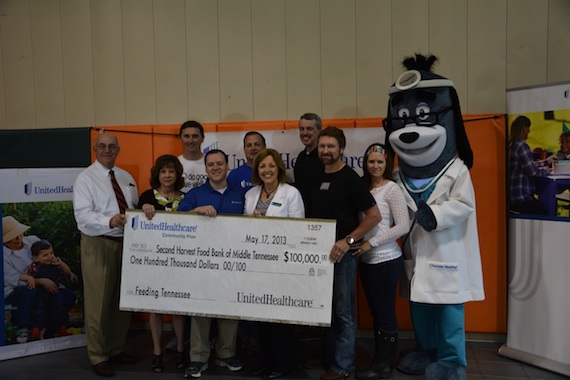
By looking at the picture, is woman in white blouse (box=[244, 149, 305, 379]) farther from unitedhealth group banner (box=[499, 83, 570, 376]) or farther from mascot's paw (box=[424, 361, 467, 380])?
unitedhealth group banner (box=[499, 83, 570, 376])

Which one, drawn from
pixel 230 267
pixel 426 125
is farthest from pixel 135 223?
pixel 426 125

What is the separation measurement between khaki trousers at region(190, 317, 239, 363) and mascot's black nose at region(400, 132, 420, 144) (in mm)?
1605

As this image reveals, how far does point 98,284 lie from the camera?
327cm

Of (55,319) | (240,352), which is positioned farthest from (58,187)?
(240,352)

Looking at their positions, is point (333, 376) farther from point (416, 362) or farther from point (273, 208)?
point (273, 208)

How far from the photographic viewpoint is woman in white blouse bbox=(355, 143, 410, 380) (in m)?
2.90

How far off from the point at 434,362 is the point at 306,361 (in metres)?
0.85

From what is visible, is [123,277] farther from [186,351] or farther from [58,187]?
[58,187]

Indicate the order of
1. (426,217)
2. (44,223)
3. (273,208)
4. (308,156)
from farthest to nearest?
(44,223), (308,156), (273,208), (426,217)

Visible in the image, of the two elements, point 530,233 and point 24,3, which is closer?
point 530,233

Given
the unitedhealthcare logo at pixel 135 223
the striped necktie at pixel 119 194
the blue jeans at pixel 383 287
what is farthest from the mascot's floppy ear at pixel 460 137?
the striped necktie at pixel 119 194

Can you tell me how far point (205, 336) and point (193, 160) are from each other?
1.38 metres

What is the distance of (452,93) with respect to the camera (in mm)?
2967

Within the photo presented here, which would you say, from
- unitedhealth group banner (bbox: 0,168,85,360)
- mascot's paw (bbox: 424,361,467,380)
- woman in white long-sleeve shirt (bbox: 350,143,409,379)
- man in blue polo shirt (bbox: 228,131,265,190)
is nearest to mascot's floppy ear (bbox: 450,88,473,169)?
woman in white long-sleeve shirt (bbox: 350,143,409,379)
